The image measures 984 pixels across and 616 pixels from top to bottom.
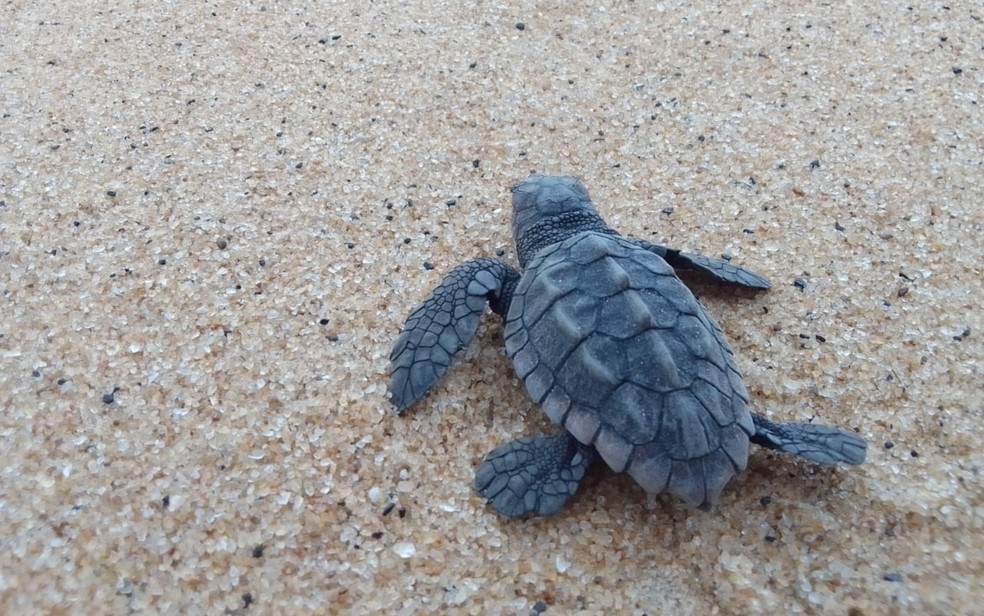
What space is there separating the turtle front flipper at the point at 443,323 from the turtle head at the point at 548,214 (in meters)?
0.13

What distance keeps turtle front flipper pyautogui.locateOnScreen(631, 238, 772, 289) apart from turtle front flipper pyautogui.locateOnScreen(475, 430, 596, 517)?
63 centimetres

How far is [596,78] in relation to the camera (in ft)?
8.64

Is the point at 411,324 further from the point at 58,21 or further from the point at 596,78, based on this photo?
the point at 58,21

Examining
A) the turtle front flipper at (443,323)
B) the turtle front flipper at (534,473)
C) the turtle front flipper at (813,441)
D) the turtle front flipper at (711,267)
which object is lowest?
the turtle front flipper at (534,473)

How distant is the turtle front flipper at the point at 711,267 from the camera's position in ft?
6.20

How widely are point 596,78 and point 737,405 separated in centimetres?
161

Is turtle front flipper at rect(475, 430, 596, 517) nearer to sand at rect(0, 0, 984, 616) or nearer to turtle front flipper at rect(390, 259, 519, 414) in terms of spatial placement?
sand at rect(0, 0, 984, 616)

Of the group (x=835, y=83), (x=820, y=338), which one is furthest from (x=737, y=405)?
(x=835, y=83)

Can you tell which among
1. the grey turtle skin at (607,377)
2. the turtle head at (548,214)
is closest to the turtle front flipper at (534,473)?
the grey turtle skin at (607,377)

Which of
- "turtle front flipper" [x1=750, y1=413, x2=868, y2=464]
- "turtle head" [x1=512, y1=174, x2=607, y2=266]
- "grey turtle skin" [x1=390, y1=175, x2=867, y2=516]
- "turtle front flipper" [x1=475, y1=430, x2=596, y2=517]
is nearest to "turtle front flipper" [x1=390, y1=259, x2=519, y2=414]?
"grey turtle skin" [x1=390, y1=175, x2=867, y2=516]

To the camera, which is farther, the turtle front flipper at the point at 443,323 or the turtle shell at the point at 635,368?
the turtle front flipper at the point at 443,323

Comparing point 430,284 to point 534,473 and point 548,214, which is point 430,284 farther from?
point 534,473

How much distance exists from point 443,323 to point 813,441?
0.91 meters

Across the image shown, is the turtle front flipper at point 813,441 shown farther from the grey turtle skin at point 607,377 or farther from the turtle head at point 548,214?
the turtle head at point 548,214
